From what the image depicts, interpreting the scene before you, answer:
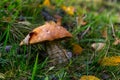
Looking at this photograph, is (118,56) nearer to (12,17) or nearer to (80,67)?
(80,67)

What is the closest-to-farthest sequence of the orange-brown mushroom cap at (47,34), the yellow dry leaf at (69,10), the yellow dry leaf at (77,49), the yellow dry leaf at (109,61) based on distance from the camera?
the orange-brown mushroom cap at (47,34) → the yellow dry leaf at (109,61) → the yellow dry leaf at (77,49) → the yellow dry leaf at (69,10)

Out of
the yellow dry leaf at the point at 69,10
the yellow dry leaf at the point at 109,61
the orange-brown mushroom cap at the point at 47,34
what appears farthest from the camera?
the yellow dry leaf at the point at 69,10

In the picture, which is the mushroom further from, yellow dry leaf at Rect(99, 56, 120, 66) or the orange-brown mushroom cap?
yellow dry leaf at Rect(99, 56, 120, 66)

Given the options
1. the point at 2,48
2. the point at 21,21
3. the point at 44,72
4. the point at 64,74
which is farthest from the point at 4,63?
the point at 21,21

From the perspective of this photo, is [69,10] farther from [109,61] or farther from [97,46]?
[109,61]

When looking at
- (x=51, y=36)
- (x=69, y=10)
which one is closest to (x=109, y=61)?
(x=51, y=36)

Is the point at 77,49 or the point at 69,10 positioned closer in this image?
the point at 77,49

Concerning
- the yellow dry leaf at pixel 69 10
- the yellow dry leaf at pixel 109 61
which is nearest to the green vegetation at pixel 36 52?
the yellow dry leaf at pixel 109 61

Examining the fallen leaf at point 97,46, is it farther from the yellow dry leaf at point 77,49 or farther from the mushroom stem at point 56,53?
the mushroom stem at point 56,53
